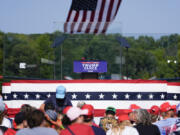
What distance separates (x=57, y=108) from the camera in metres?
Answer: 8.63

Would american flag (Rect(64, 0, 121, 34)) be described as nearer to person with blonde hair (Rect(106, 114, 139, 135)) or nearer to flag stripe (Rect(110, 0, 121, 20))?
flag stripe (Rect(110, 0, 121, 20))

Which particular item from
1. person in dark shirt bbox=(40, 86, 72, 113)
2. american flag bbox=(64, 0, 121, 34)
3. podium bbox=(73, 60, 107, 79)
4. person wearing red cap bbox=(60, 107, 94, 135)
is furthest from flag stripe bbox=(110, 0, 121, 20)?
person wearing red cap bbox=(60, 107, 94, 135)

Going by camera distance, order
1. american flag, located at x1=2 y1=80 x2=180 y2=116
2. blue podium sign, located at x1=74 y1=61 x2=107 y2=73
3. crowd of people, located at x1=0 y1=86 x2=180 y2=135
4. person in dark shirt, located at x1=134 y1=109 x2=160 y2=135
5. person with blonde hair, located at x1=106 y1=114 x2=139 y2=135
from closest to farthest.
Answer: crowd of people, located at x1=0 y1=86 x2=180 y2=135
person with blonde hair, located at x1=106 y1=114 x2=139 y2=135
person in dark shirt, located at x1=134 y1=109 x2=160 y2=135
american flag, located at x1=2 y1=80 x2=180 y2=116
blue podium sign, located at x1=74 y1=61 x2=107 y2=73

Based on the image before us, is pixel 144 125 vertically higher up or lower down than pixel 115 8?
lower down

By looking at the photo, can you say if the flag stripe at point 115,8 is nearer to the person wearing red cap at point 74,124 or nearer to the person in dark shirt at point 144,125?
the person in dark shirt at point 144,125

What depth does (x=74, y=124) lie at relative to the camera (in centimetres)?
538

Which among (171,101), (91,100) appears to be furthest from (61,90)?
(171,101)

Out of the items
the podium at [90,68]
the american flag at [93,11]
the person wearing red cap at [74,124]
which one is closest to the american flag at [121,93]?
the podium at [90,68]

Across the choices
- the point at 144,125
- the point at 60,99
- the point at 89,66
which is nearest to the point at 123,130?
the point at 144,125

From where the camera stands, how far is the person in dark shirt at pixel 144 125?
6.45 meters

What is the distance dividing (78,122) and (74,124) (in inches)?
2.9

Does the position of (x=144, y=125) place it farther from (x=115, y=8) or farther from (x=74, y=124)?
(x=115, y=8)

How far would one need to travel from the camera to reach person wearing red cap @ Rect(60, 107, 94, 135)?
5293mm

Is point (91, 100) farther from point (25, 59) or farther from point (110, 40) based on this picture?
point (25, 59)
